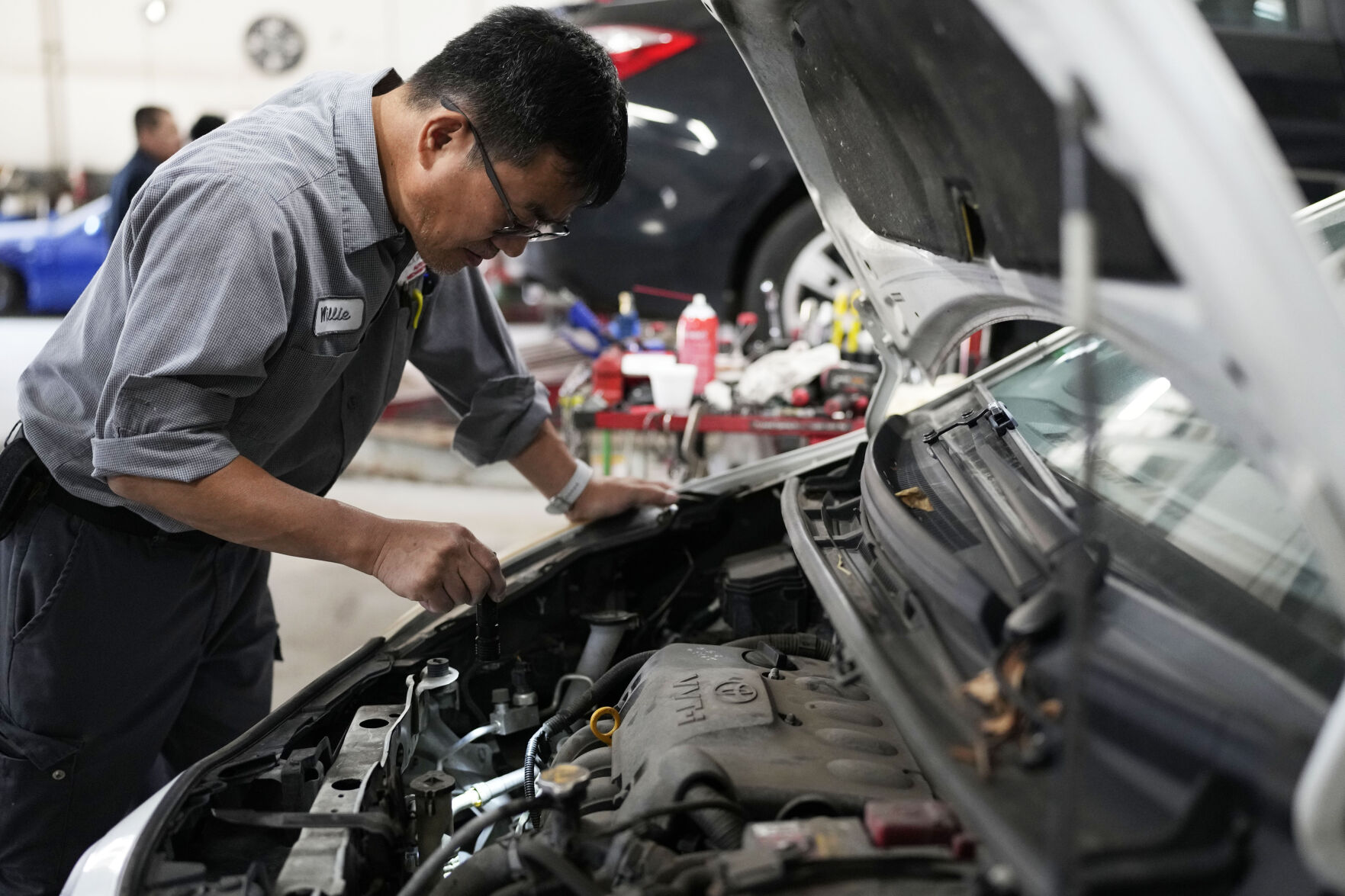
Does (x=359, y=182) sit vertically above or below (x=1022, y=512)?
above

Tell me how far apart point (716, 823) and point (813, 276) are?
3259 mm

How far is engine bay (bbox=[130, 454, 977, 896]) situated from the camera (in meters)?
1.01

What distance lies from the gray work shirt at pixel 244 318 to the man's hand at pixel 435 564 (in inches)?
9.2

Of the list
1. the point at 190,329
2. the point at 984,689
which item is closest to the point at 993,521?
the point at 984,689

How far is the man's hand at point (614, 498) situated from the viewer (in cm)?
201

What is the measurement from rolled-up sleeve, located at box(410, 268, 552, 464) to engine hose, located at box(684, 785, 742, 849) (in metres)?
1.06

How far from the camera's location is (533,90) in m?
1.40

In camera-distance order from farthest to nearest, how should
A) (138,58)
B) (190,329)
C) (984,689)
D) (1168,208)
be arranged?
(138,58), (190,329), (984,689), (1168,208)

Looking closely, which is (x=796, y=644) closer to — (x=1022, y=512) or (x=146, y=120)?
(x=1022, y=512)

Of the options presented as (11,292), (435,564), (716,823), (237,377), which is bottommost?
(11,292)

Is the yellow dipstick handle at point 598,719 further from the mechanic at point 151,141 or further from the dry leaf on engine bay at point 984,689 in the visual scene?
the mechanic at point 151,141

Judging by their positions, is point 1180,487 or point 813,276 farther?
point 813,276

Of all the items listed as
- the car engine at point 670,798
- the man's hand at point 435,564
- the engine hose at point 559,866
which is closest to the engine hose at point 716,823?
the car engine at point 670,798

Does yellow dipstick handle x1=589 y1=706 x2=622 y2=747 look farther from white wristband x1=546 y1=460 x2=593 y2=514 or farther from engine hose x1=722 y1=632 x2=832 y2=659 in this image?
white wristband x1=546 y1=460 x2=593 y2=514
